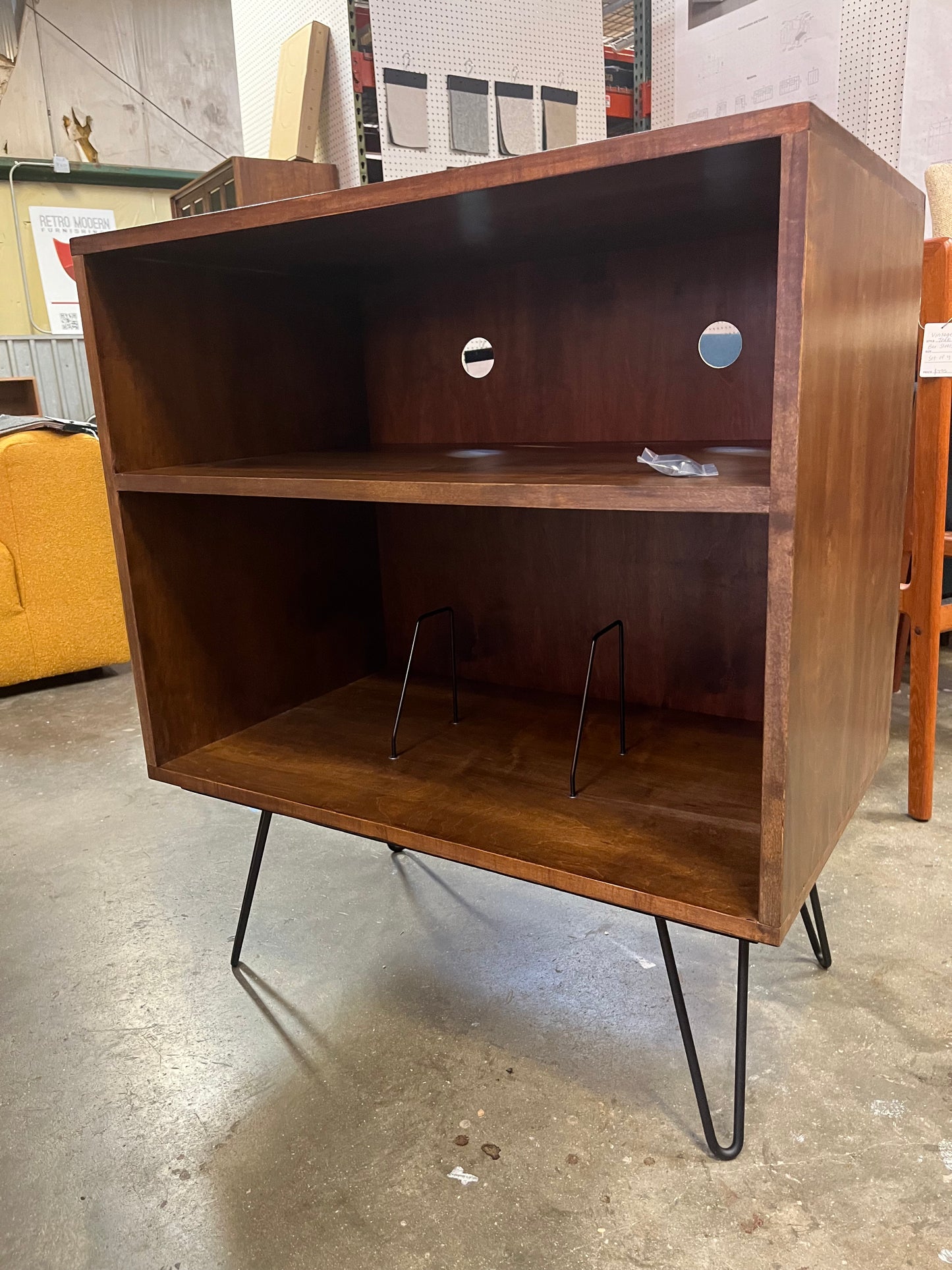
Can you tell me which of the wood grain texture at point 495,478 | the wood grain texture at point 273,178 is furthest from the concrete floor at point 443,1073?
the wood grain texture at point 273,178

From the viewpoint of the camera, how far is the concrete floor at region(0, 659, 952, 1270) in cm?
96

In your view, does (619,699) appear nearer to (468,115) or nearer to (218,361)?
(218,361)

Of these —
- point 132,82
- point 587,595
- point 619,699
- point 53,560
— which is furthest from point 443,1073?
point 132,82

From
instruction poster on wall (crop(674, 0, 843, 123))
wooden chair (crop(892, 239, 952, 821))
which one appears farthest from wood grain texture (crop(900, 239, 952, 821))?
instruction poster on wall (crop(674, 0, 843, 123))

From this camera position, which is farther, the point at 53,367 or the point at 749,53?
the point at 53,367

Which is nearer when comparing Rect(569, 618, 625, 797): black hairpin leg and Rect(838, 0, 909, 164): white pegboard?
Rect(569, 618, 625, 797): black hairpin leg

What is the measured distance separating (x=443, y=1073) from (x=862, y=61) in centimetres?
168

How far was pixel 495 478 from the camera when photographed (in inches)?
33.0

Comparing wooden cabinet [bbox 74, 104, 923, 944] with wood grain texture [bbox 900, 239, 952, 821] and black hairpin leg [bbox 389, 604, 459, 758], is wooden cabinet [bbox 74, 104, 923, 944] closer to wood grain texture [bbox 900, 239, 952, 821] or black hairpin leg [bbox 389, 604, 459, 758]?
black hairpin leg [bbox 389, 604, 459, 758]

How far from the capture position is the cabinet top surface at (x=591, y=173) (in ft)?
2.03

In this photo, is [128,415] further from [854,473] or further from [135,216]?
[135,216]

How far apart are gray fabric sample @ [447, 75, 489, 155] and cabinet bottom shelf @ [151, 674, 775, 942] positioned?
745 mm

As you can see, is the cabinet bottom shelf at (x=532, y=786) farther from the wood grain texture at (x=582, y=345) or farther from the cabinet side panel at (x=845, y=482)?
the wood grain texture at (x=582, y=345)

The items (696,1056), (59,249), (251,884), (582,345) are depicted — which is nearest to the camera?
(696,1056)
